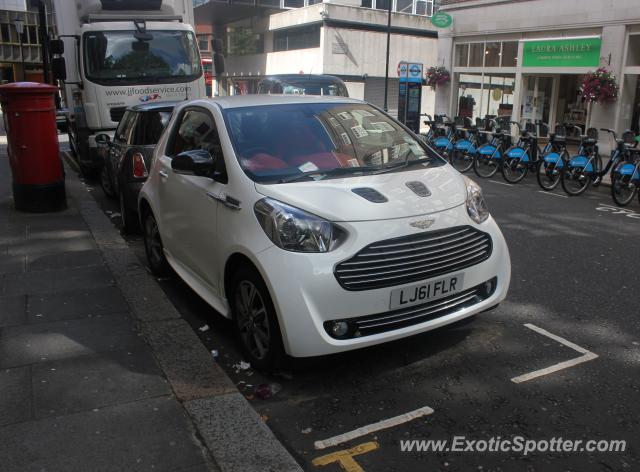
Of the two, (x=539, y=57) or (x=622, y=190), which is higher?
(x=539, y=57)

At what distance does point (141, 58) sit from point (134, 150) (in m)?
4.95

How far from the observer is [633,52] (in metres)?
15.1

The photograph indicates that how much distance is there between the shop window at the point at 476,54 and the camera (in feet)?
65.7

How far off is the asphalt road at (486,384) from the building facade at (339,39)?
3509 centimetres

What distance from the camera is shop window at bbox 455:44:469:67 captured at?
2069 cm

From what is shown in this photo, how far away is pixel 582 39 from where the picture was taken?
52.7ft

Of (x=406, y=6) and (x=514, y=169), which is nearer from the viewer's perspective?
(x=514, y=169)

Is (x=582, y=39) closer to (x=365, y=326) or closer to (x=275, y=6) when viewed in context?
(x=365, y=326)

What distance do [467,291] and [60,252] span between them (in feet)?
15.1

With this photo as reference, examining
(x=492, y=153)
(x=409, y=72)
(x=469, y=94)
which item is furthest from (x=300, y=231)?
(x=469, y=94)

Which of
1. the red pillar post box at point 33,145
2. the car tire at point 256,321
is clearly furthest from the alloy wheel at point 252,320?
the red pillar post box at point 33,145

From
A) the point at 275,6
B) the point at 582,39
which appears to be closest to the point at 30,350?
the point at 582,39

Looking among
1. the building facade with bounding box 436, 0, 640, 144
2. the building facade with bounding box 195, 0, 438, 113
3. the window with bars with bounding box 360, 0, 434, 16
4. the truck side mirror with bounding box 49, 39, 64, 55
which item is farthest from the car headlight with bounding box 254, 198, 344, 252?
the window with bars with bounding box 360, 0, 434, 16

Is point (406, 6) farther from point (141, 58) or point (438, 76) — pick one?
point (141, 58)
